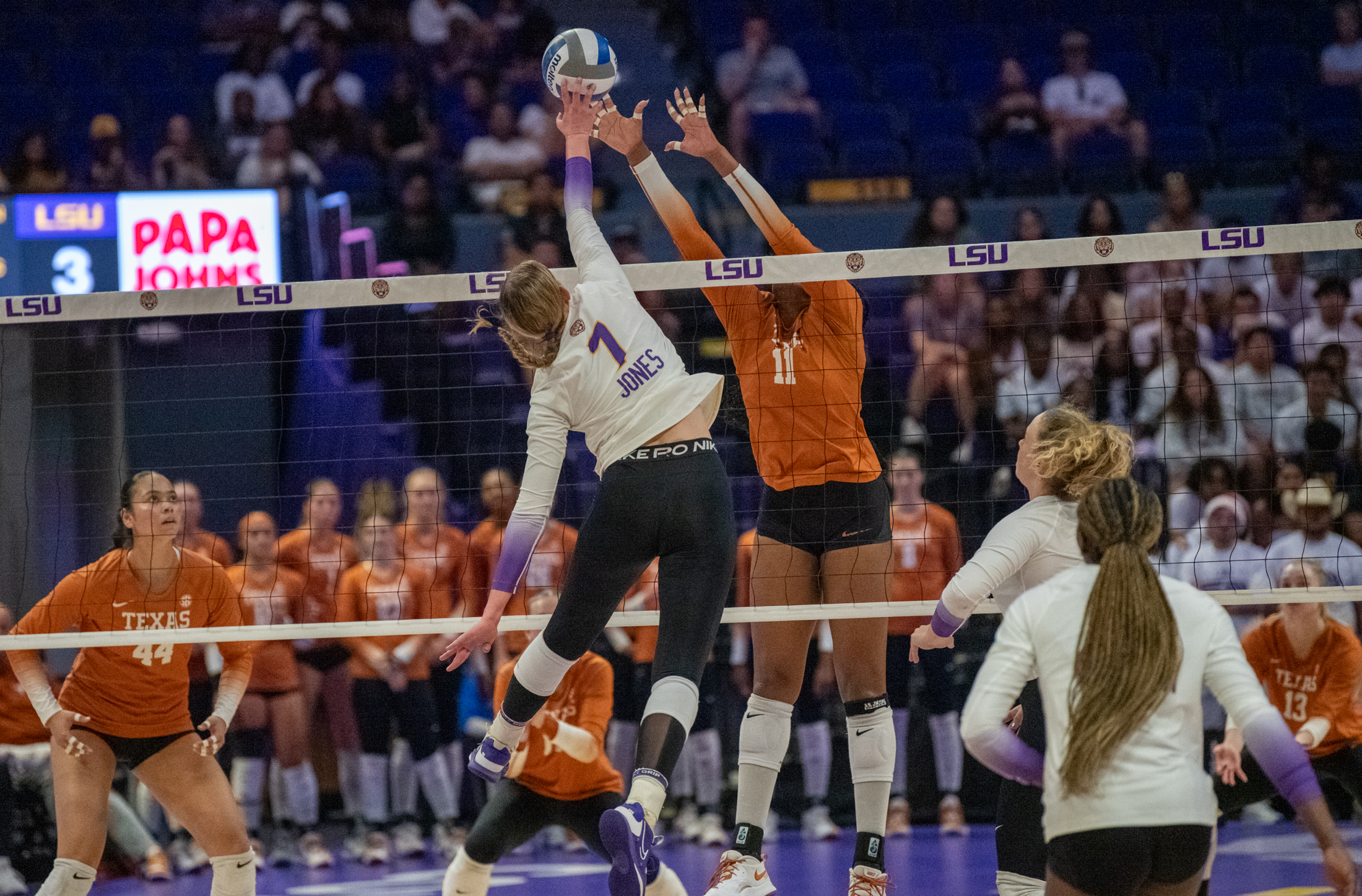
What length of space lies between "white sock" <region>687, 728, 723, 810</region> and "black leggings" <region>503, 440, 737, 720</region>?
13.9 ft

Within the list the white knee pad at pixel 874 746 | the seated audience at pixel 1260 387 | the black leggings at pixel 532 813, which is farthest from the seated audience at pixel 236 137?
the white knee pad at pixel 874 746

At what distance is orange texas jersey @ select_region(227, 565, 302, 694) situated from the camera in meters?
9.10

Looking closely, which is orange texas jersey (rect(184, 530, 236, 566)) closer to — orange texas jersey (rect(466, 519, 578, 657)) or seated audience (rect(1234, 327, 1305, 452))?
orange texas jersey (rect(466, 519, 578, 657))

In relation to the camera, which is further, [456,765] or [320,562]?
[456,765]

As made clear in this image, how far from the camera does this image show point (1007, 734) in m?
3.50

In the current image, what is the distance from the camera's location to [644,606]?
891 centimetres

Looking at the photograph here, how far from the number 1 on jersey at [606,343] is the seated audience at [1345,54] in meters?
10.2

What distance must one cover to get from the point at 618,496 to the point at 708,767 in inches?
182

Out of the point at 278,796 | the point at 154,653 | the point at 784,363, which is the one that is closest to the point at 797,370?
the point at 784,363

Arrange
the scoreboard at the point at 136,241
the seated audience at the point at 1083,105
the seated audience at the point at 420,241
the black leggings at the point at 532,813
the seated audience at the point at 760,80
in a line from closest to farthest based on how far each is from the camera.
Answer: the black leggings at the point at 532,813 < the scoreboard at the point at 136,241 < the seated audience at the point at 420,241 < the seated audience at the point at 1083,105 < the seated audience at the point at 760,80

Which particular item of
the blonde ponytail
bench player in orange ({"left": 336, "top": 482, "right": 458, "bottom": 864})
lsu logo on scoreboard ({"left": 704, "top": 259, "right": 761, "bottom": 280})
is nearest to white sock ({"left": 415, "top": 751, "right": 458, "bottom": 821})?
bench player in orange ({"left": 336, "top": 482, "right": 458, "bottom": 864})

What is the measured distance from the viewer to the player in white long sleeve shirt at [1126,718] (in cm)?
335

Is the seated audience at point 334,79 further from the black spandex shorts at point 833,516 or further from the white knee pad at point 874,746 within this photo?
the white knee pad at point 874,746

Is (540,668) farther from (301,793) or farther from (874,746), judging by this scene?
(301,793)
